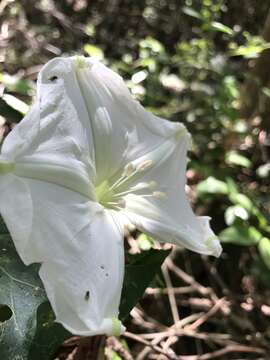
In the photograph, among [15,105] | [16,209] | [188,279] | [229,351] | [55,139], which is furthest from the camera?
[188,279]

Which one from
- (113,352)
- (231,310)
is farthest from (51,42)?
(113,352)

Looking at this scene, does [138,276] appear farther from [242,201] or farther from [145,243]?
[242,201]

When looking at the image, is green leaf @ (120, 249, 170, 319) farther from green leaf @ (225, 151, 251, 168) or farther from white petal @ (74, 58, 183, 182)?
green leaf @ (225, 151, 251, 168)

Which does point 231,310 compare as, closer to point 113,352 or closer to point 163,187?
point 113,352

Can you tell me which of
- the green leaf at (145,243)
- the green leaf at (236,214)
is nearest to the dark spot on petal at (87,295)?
the green leaf at (145,243)

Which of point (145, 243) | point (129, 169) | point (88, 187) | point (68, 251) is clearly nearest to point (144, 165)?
point (129, 169)

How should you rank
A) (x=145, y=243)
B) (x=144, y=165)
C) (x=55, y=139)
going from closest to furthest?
1. (x=55, y=139)
2. (x=144, y=165)
3. (x=145, y=243)
